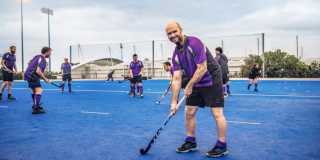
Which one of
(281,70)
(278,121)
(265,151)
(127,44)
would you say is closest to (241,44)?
(281,70)

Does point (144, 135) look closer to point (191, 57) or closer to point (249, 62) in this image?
point (191, 57)

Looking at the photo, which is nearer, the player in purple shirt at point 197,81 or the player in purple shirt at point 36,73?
the player in purple shirt at point 197,81

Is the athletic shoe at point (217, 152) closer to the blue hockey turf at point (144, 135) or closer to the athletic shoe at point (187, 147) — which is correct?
the blue hockey turf at point (144, 135)

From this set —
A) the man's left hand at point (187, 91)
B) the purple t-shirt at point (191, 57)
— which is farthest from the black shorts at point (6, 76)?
the man's left hand at point (187, 91)

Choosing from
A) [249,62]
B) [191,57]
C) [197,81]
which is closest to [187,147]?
[197,81]

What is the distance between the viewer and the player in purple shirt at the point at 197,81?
321cm

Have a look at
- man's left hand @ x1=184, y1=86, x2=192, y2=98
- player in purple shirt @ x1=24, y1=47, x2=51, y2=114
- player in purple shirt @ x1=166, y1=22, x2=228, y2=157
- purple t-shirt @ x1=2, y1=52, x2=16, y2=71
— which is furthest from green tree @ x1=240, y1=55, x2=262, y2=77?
man's left hand @ x1=184, y1=86, x2=192, y2=98

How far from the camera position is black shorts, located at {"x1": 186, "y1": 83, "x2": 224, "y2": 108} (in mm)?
3346

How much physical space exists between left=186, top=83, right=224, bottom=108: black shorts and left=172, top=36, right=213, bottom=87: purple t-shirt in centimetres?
7

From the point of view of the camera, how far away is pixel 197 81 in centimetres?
324

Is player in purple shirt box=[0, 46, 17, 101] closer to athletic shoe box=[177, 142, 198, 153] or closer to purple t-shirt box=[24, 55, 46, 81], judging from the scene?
purple t-shirt box=[24, 55, 46, 81]

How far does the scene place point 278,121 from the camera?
5.39m

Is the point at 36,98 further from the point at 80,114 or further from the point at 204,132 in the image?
the point at 204,132

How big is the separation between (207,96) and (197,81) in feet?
0.98
